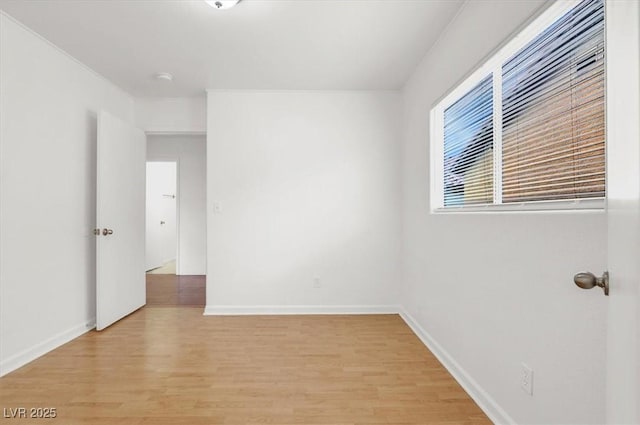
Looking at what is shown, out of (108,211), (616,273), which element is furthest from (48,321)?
(616,273)

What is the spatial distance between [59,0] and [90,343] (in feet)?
8.71

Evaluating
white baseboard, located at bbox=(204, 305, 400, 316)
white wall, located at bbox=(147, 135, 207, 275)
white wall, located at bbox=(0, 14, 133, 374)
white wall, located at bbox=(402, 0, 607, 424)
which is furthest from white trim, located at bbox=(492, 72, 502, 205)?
white wall, located at bbox=(147, 135, 207, 275)

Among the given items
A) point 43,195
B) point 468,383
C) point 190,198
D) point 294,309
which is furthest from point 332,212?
point 190,198

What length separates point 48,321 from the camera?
101 inches

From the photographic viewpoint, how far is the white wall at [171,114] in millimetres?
3783

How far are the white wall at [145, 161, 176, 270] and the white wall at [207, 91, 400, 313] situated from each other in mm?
3775

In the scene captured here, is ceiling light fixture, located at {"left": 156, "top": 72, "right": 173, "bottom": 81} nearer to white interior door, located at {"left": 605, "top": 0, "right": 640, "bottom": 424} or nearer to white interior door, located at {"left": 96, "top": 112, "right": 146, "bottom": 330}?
white interior door, located at {"left": 96, "top": 112, "right": 146, "bottom": 330}

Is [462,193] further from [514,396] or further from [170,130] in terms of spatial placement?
[170,130]

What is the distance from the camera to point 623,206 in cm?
75

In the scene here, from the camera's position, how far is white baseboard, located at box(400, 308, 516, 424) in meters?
1.67

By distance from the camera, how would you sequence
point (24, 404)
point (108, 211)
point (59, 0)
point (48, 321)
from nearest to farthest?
point (24, 404) < point (59, 0) < point (48, 321) < point (108, 211)

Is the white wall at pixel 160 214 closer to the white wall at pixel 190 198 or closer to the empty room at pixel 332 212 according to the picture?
the white wall at pixel 190 198

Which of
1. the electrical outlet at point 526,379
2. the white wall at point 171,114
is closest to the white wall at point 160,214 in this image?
the white wall at point 171,114

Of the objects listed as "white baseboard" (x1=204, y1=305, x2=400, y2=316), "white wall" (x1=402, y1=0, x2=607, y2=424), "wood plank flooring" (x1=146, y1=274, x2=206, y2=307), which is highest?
"white wall" (x1=402, y1=0, x2=607, y2=424)
